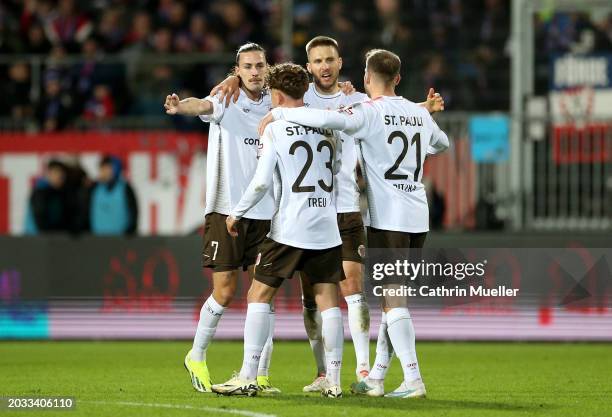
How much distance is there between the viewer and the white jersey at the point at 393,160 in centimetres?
976

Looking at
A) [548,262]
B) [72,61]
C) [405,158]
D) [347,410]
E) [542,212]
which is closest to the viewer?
[347,410]

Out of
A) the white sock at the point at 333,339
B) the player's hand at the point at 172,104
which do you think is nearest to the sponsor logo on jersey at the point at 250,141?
the player's hand at the point at 172,104

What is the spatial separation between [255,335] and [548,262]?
7.30 metres

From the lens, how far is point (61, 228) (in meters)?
18.1

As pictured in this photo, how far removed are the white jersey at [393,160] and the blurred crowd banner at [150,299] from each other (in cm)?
654

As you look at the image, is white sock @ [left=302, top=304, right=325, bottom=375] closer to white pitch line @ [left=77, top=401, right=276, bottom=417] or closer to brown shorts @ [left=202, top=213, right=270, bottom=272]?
brown shorts @ [left=202, top=213, right=270, bottom=272]

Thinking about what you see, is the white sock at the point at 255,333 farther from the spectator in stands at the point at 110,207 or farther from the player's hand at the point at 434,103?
the spectator in stands at the point at 110,207

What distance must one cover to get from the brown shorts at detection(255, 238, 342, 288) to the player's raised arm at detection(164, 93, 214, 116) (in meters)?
1.12

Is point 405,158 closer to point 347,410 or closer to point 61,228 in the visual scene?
point 347,410

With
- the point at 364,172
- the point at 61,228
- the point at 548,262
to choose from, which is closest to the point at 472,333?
the point at 548,262

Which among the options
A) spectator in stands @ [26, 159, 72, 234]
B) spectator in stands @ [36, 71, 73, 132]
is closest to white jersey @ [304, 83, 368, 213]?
spectator in stands @ [26, 159, 72, 234]

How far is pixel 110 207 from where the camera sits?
706 inches

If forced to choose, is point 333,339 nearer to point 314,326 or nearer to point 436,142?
point 314,326

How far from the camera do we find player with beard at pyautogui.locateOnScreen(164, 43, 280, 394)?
10.3m
